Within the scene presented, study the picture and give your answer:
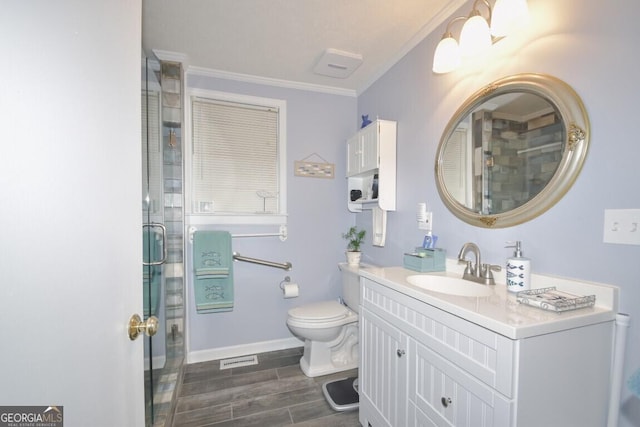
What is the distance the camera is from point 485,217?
1353 mm

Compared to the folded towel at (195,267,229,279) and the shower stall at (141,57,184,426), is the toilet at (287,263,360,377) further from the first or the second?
the shower stall at (141,57,184,426)

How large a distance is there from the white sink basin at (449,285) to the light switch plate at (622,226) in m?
0.47

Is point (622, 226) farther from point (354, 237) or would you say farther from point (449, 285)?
point (354, 237)

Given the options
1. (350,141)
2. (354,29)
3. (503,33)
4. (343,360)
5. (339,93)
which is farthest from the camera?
(339,93)

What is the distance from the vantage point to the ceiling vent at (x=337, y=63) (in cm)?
201

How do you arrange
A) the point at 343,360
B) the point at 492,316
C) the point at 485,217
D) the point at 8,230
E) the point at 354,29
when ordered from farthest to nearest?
the point at 343,360 < the point at 354,29 < the point at 485,217 < the point at 492,316 < the point at 8,230

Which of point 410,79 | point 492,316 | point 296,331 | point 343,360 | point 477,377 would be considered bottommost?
point 343,360

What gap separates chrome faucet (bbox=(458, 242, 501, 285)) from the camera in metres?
1.28

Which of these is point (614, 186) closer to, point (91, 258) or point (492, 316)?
point (492, 316)

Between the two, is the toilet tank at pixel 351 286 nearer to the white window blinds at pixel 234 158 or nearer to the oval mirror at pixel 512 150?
the white window blinds at pixel 234 158

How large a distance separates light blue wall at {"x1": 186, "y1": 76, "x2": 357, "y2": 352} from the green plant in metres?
0.07

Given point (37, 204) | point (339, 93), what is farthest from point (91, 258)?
point (339, 93)

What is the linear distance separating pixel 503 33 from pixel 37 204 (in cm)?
161

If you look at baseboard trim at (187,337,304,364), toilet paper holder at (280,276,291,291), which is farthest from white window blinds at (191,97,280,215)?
baseboard trim at (187,337,304,364)
